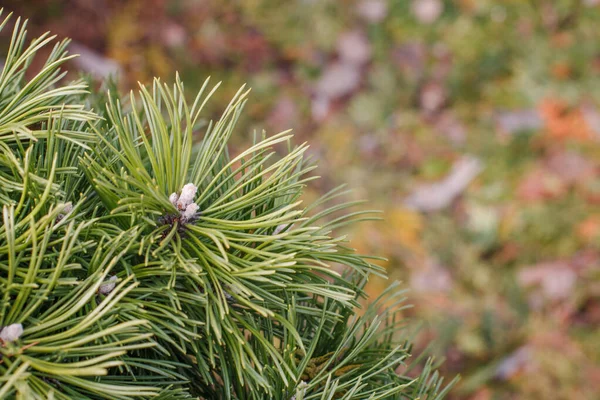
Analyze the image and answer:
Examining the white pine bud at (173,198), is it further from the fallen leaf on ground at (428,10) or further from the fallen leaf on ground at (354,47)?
the fallen leaf on ground at (428,10)

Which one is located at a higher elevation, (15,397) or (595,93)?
(595,93)

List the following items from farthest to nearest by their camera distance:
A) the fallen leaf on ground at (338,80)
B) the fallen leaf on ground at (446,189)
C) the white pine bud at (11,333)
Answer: the fallen leaf on ground at (338,80)
the fallen leaf on ground at (446,189)
the white pine bud at (11,333)

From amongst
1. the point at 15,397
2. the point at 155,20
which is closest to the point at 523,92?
the point at 155,20

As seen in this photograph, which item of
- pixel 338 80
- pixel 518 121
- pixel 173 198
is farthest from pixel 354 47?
pixel 173 198

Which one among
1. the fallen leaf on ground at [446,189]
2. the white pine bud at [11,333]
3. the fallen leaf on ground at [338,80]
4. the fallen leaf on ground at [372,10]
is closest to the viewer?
the white pine bud at [11,333]

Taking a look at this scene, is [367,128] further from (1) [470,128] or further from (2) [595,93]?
(2) [595,93]

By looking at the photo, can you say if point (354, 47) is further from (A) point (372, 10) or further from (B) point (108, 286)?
(B) point (108, 286)

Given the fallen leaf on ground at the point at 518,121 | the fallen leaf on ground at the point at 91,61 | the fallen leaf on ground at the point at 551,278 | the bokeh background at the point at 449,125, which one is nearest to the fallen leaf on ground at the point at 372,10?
the bokeh background at the point at 449,125
